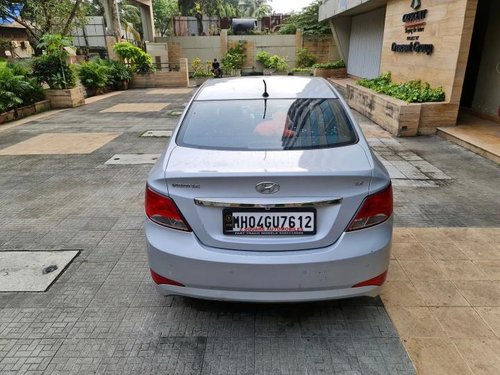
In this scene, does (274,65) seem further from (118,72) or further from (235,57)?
(118,72)

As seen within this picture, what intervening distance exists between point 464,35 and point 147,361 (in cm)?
810

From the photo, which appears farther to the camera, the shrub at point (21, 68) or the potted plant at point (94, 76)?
the potted plant at point (94, 76)

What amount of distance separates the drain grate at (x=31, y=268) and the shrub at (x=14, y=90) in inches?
334

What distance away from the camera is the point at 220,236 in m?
2.29

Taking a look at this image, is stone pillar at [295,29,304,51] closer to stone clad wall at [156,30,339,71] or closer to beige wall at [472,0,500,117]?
stone clad wall at [156,30,339,71]

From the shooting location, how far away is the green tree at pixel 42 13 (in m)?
15.7

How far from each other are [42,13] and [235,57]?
12290 mm

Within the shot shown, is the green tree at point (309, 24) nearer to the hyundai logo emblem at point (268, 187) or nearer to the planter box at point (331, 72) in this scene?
the planter box at point (331, 72)

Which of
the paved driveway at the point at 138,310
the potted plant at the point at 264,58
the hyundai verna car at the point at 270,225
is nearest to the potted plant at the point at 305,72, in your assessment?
the potted plant at the point at 264,58

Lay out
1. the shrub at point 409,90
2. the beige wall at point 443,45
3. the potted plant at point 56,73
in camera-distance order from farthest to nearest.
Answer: the potted plant at point 56,73 → the shrub at point 409,90 → the beige wall at point 443,45

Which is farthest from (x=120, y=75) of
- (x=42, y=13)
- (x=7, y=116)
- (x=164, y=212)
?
(x=164, y=212)

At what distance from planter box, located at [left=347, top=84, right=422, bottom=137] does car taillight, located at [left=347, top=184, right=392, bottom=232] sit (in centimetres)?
643

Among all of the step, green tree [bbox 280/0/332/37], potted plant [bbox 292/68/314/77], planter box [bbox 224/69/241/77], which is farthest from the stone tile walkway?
green tree [bbox 280/0/332/37]

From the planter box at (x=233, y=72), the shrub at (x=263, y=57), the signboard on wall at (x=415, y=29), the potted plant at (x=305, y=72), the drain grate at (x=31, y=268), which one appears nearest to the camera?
the drain grate at (x=31, y=268)
